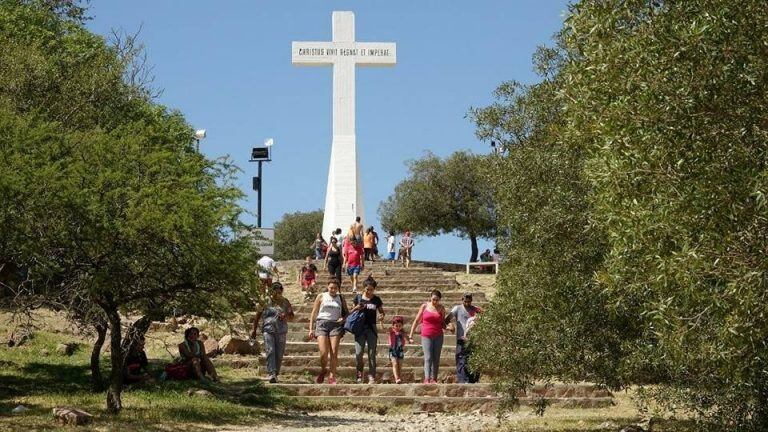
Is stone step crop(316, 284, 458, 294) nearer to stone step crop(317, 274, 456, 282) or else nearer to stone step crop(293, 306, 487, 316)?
stone step crop(317, 274, 456, 282)

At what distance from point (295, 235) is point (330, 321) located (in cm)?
6599

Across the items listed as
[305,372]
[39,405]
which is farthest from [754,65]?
[305,372]

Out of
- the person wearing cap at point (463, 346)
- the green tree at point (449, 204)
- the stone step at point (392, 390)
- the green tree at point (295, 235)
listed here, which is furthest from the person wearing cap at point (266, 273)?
the green tree at point (295, 235)

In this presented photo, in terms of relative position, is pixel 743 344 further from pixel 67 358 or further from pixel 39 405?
pixel 67 358

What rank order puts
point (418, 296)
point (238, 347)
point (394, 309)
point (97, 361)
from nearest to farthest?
point (97, 361) < point (238, 347) < point (394, 309) < point (418, 296)

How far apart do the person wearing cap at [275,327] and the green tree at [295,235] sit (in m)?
63.2

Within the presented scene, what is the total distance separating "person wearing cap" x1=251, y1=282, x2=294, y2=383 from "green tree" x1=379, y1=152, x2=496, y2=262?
38.4 metres

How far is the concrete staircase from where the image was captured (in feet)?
64.3

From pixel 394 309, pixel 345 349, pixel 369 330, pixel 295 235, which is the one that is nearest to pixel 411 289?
pixel 394 309

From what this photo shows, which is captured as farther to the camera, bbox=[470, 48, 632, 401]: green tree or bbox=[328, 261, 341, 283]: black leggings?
bbox=[328, 261, 341, 283]: black leggings

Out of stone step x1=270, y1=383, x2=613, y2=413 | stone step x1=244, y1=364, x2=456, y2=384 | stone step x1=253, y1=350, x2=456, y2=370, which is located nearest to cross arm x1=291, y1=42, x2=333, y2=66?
stone step x1=253, y1=350, x2=456, y2=370

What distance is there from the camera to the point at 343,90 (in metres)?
43.5

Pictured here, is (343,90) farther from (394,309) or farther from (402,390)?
(402,390)

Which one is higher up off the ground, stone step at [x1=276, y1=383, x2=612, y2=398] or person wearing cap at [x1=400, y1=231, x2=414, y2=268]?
person wearing cap at [x1=400, y1=231, x2=414, y2=268]
